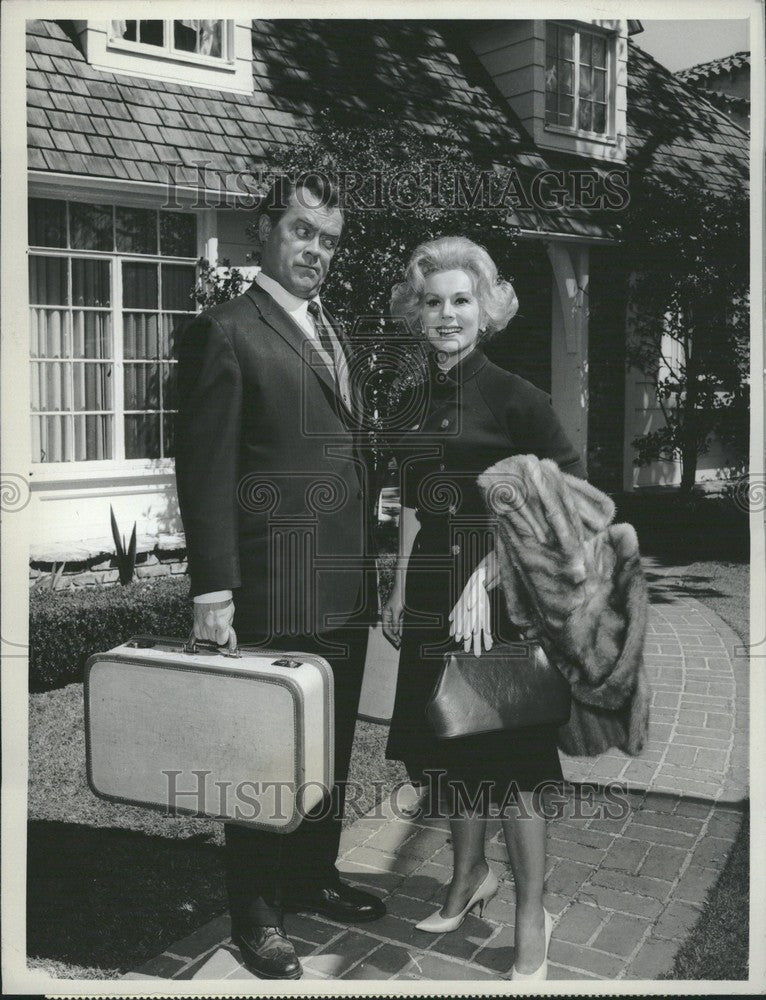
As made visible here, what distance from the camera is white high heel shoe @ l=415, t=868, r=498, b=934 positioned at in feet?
8.74

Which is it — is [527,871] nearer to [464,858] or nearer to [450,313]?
[464,858]

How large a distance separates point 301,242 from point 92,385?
12.9 ft

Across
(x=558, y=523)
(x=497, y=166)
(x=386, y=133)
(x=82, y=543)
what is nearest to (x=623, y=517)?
(x=497, y=166)

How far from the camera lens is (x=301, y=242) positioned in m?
2.51

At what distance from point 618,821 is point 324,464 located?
6.48 feet

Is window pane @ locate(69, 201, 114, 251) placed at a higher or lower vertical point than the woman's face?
higher

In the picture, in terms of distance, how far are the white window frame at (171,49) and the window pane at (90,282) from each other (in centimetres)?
141

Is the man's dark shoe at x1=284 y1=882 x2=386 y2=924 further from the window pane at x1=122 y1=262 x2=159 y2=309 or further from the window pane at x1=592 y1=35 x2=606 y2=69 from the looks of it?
the window pane at x1=592 y1=35 x2=606 y2=69

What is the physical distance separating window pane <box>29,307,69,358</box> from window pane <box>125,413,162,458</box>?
637mm

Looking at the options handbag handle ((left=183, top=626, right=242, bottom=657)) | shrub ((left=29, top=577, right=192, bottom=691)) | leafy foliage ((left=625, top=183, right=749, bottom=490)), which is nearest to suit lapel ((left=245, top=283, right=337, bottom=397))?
handbag handle ((left=183, top=626, right=242, bottom=657))

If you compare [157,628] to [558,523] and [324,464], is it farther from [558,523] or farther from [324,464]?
[558,523]

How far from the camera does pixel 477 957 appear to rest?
100 inches

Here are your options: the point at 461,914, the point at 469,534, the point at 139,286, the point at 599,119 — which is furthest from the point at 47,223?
the point at 599,119

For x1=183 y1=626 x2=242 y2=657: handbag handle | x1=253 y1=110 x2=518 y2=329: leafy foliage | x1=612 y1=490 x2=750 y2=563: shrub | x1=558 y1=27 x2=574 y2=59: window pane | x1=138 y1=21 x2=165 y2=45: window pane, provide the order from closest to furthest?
1. x1=183 y1=626 x2=242 y2=657: handbag handle
2. x1=253 y1=110 x2=518 y2=329: leafy foliage
3. x1=138 y1=21 x2=165 y2=45: window pane
4. x1=612 y1=490 x2=750 y2=563: shrub
5. x1=558 y1=27 x2=574 y2=59: window pane
